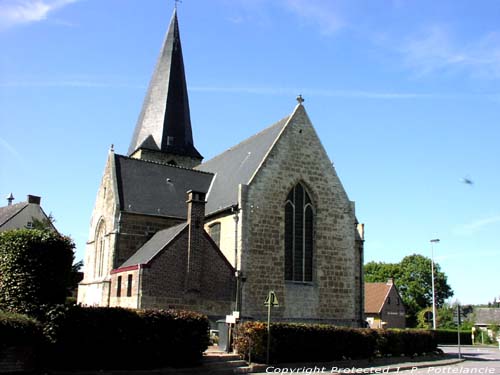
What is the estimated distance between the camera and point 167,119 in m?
39.2

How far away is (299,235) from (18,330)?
45.4 ft

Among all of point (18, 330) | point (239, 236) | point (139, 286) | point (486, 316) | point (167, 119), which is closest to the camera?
point (18, 330)

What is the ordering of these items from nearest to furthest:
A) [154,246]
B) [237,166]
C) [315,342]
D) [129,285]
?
[315,342], [129,285], [154,246], [237,166]

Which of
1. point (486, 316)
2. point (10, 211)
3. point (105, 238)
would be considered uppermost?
point (10, 211)

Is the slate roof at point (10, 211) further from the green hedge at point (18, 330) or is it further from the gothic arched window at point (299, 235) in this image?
the green hedge at point (18, 330)

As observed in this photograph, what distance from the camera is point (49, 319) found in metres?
13.5

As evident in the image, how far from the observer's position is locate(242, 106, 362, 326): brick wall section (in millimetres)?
22531

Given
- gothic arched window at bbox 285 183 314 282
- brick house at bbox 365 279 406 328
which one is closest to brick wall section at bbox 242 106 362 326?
gothic arched window at bbox 285 183 314 282

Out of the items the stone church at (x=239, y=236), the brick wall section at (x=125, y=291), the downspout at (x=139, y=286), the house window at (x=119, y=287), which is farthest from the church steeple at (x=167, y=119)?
the downspout at (x=139, y=286)

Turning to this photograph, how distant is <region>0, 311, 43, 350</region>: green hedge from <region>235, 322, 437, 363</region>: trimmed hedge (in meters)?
6.47

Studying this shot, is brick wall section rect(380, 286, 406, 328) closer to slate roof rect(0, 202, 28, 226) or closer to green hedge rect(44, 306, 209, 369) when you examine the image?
slate roof rect(0, 202, 28, 226)

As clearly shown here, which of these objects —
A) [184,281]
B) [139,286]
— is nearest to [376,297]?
[184,281]

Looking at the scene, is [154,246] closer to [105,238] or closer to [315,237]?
[105,238]

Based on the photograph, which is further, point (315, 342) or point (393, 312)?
point (393, 312)
